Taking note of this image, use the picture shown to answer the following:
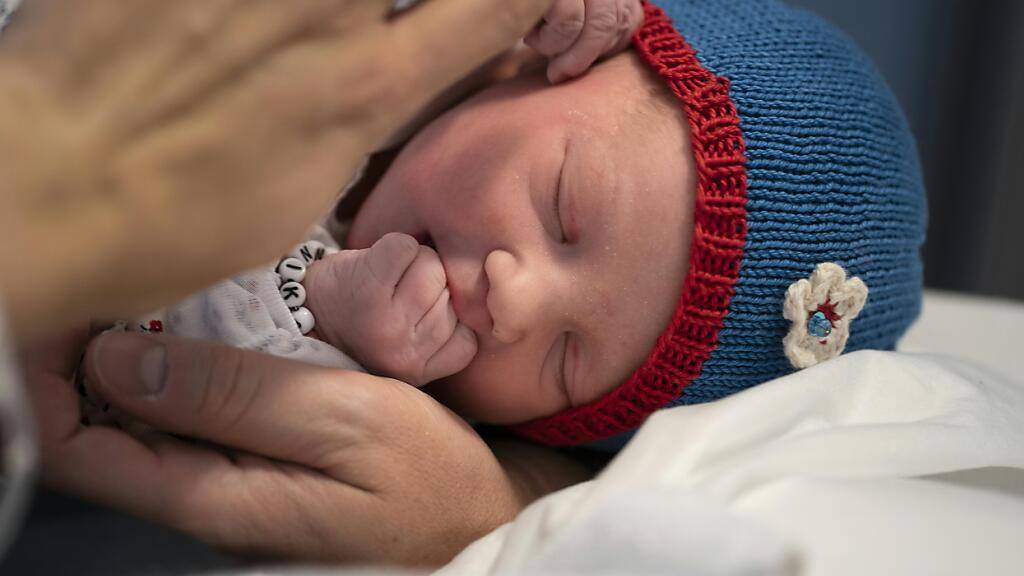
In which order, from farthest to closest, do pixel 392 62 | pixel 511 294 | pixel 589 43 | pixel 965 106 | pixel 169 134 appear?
pixel 965 106 < pixel 589 43 < pixel 511 294 < pixel 392 62 < pixel 169 134

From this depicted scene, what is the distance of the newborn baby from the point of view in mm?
1081

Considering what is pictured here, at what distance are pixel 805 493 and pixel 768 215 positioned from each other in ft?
1.35

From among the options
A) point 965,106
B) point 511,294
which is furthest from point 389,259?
point 965,106

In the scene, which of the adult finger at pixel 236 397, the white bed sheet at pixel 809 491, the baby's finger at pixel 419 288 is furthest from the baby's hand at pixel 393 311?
the white bed sheet at pixel 809 491

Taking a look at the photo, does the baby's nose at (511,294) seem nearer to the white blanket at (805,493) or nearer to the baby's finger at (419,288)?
the baby's finger at (419,288)

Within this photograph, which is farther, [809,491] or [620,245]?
[620,245]

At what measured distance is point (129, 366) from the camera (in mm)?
838

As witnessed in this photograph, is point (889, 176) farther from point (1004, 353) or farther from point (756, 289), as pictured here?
point (1004, 353)

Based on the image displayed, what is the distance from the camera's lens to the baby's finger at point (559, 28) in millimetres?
1117

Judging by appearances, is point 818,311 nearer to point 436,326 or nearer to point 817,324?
point 817,324

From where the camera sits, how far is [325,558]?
2.99ft

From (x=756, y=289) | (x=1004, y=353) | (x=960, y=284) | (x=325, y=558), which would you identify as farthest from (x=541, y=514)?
(x=960, y=284)

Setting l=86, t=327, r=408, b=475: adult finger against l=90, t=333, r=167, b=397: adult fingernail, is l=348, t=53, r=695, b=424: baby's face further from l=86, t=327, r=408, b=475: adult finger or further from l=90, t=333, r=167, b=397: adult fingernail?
l=90, t=333, r=167, b=397: adult fingernail

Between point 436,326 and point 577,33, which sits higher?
point 577,33
